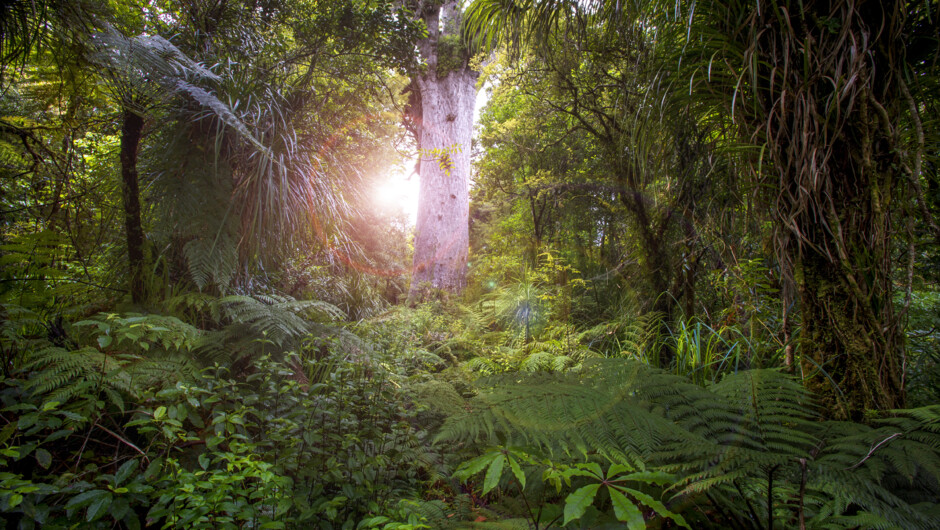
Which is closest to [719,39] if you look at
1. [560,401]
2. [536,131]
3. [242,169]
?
[560,401]

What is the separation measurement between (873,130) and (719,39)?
0.58m

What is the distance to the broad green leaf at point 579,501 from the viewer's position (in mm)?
596

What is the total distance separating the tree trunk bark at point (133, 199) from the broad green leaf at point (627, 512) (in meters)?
2.44

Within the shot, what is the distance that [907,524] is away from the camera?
66 cm

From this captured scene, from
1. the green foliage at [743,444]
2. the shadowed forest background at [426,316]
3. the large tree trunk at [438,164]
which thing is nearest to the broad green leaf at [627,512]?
the shadowed forest background at [426,316]

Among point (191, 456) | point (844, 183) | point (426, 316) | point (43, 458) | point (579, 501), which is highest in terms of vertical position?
point (844, 183)

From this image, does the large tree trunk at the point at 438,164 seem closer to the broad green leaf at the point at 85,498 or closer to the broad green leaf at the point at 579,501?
the broad green leaf at the point at 85,498

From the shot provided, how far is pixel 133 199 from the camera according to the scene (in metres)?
1.94

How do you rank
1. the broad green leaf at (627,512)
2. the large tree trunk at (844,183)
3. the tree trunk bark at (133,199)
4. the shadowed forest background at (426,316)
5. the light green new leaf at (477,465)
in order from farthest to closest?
the tree trunk bark at (133,199)
the large tree trunk at (844,183)
the shadowed forest background at (426,316)
the light green new leaf at (477,465)
the broad green leaf at (627,512)

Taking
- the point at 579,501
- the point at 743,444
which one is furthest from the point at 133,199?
the point at 743,444

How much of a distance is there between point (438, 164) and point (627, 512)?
198 inches

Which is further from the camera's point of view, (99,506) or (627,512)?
(99,506)

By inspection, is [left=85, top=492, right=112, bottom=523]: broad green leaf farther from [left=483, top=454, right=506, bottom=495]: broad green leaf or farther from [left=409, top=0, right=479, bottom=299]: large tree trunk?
[left=409, top=0, right=479, bottom=299]: large tree trunk

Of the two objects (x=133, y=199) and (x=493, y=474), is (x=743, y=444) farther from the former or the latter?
→ (x=133, y=199)
